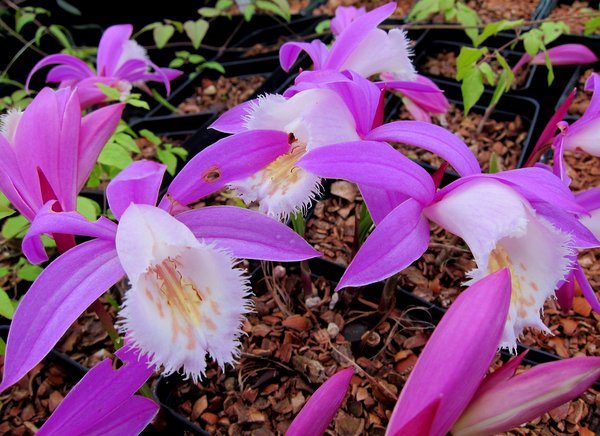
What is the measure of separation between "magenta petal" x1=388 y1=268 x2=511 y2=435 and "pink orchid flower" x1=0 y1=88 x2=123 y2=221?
0.47 meters

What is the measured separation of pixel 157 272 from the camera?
582 mm

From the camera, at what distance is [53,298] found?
550 millimetres

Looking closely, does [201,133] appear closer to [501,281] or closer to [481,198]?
[481,198]

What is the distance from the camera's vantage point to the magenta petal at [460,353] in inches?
16.7

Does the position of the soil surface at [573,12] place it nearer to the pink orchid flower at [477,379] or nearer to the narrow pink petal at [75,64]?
the narrow pink petal at [75,64]

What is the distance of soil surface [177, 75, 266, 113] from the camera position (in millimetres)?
1862

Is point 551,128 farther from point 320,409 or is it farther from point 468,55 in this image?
point 320,409

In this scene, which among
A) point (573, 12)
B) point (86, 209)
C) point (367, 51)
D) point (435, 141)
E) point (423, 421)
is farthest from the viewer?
point (573, 12)

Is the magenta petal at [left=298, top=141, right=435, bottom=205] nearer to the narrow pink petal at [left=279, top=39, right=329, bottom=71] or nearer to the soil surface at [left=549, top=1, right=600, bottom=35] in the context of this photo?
the narrow pink petal at [left=279, top=39, right=329, bottom=71]

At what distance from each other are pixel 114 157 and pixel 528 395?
2.56 feet

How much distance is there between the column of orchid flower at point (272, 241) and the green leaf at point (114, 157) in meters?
0.29

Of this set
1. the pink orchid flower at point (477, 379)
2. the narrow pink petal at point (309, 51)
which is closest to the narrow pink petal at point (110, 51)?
the narrow pink petal at point (309, 51)

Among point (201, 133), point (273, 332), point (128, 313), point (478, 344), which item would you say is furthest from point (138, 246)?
point (201, 133)

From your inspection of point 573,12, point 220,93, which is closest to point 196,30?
point 220,93
